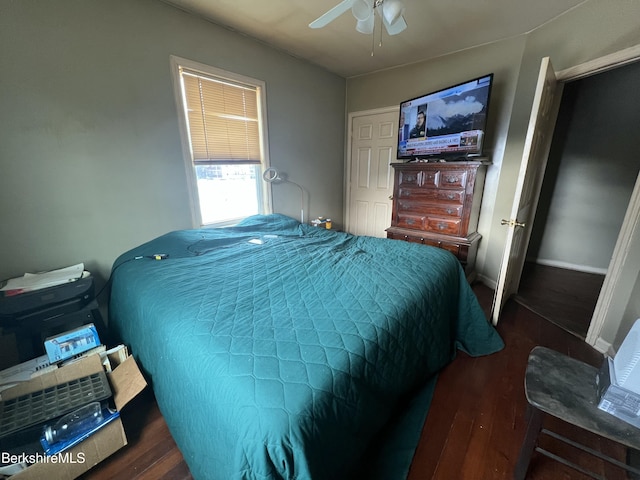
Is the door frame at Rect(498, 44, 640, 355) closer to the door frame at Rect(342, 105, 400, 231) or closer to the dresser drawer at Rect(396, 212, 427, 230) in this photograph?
the dresser drawer at Rect(396, 212, 427, 230)

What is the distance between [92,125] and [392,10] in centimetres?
210

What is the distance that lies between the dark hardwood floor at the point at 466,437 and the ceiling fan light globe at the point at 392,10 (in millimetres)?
2275

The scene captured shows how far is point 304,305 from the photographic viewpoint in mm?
1221

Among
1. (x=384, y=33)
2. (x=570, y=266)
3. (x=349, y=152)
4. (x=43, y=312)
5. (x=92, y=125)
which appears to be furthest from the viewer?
(x=349, y=152)

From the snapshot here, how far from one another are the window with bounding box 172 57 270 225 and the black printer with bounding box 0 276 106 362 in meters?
1.06

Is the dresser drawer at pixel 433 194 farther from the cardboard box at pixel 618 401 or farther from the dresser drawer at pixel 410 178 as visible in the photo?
the cardboard box at pixel 618 401

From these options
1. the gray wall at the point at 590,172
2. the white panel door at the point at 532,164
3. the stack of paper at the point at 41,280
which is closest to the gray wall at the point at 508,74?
the white panel door at the point at 532,164

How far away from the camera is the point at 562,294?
111 inches

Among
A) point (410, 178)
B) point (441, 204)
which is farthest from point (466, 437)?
point (410, 178)

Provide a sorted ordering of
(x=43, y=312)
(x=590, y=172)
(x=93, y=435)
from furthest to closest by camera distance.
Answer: (x=590, y=172)
(x=43, y=312)
(x=93, y=435)

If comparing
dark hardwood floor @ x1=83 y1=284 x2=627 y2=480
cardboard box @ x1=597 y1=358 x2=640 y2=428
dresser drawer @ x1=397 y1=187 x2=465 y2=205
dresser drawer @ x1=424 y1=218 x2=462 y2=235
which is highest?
dresser drawer @ x1=397 y1=187 x2=465 y2=205

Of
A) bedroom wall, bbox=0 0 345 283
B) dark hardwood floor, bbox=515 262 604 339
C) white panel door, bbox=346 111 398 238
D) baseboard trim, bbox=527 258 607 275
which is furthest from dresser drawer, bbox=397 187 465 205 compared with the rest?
baseboard trim, bbox=527 258 607 275

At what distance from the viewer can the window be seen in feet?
7.45

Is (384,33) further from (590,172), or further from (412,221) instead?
(590,172)
